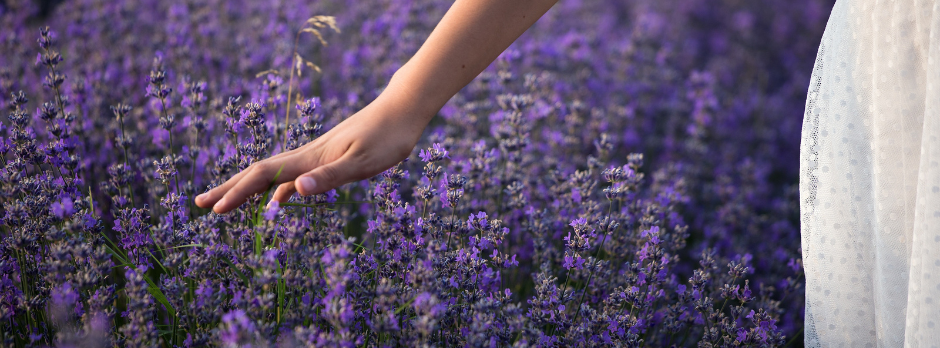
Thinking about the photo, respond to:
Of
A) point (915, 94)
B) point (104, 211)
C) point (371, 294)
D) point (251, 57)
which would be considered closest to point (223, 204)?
point (371, 294)

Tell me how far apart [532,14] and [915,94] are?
94 cm

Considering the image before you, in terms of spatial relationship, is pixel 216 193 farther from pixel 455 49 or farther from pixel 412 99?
pixel 455 49

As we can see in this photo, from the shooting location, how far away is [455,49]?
1479mm

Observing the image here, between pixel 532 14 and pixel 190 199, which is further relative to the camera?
pixel 190 199

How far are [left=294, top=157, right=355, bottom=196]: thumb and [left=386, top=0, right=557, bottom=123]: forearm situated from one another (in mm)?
214

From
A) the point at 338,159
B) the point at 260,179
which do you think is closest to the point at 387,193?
the point at 338,159

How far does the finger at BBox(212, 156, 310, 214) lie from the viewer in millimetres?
1304

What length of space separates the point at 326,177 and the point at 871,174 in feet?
4.39

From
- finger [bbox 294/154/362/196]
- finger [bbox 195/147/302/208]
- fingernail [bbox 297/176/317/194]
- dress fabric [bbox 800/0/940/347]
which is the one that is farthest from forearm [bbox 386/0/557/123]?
dress fabric [bbox 800/0/940/347]

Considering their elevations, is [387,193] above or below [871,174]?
below

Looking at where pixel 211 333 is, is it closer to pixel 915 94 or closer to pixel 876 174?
pixel 876 174

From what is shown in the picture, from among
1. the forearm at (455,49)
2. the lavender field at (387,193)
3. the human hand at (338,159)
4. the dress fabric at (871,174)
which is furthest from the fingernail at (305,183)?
the dress fabric at (871,174)

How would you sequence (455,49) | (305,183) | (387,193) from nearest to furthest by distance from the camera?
1. (305,183)
2. (455,49)
3. (387,193)

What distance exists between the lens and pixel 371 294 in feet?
4.91
